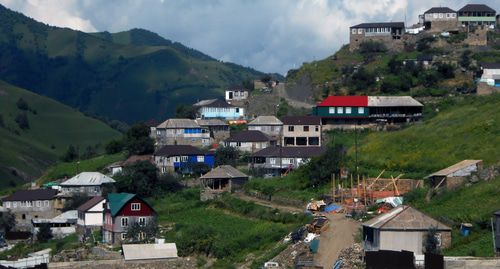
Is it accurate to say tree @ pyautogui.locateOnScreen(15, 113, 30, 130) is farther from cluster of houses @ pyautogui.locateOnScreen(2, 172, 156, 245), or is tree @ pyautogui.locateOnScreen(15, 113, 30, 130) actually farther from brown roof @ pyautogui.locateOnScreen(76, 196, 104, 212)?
brown roof @ pyautogui.locateOnScreen(76, 196, 104, 212)

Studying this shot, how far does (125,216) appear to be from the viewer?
62.2 m

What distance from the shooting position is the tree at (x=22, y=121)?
150 metres

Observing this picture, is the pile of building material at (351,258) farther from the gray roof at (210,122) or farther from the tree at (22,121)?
the tree at (22,121)

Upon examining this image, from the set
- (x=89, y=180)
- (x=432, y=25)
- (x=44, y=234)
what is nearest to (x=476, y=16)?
(x=432, y=25)

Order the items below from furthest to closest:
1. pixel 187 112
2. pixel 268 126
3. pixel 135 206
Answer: pixel 187 112 < pixel 268 126 < pixel 135 206

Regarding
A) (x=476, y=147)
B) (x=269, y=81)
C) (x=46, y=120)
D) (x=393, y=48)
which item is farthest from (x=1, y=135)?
(x=476, y=147)

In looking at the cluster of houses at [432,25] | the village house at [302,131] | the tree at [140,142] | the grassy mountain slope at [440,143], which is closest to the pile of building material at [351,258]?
the grassy mountain slope at [440,143]

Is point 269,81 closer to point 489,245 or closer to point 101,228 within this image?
point 101,228

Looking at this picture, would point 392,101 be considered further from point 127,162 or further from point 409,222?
point 409,222

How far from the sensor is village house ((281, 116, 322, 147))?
244 ft

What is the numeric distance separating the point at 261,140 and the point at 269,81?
1991 cm

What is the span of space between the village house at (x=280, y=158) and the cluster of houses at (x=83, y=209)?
9.55 m

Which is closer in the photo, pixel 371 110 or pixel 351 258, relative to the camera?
pixel 351 258

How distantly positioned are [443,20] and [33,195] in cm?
3661
